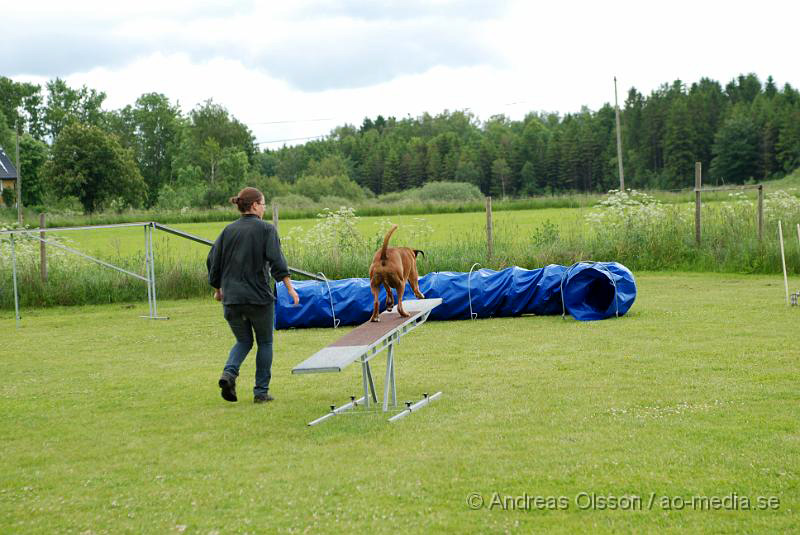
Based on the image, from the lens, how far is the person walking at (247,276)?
6766mm

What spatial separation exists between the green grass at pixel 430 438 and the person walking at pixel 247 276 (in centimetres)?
49

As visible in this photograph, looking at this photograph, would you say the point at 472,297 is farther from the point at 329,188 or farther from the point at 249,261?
the point at 329,188

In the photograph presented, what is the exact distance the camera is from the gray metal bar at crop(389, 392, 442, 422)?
6141mm

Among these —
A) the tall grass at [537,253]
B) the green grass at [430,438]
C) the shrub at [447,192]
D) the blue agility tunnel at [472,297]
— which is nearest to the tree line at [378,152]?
the shrub at [447,192]

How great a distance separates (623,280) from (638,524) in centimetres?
779

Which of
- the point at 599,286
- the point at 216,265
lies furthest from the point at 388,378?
the point at 599,286

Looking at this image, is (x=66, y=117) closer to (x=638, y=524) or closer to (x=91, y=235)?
(x=91, y=235)

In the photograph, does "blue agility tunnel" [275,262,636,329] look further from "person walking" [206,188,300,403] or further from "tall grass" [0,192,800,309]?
"person walking" [206,188,300,403]

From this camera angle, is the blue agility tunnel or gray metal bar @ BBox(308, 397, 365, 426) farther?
the blue agility tunnel

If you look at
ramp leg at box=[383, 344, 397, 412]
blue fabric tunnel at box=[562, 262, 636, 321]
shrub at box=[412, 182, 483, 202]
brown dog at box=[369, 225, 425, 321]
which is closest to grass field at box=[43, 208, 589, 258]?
blue fabric tunnel at box=[562, 262, 636, 321]

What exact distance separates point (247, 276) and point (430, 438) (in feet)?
7.18

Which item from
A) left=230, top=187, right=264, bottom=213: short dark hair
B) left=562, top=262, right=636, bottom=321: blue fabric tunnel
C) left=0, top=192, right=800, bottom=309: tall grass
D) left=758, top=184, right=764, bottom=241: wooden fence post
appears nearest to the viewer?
left=230, top=187, right=264, bottom=213: short dark hair

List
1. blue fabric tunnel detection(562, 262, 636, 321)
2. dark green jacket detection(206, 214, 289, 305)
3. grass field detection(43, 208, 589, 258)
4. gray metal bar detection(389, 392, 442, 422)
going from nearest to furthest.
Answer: gray metal bar detection(389, 392, 442, 422), dark green jacket detection(206, 214, 289, 305), blue fabric tunnel detection(562, 262, 636, 321), grass field detection(43, 208, 589, 258)

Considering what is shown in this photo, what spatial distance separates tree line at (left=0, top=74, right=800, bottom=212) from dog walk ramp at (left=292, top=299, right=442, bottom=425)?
174ft
